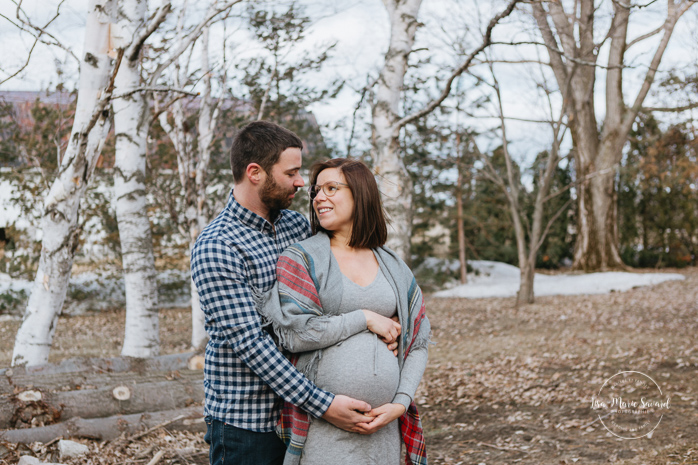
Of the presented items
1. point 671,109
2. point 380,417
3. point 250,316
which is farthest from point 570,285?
point 250,316

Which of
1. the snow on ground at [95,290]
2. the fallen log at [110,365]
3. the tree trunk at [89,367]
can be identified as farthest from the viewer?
the snow on ground at [95,290]

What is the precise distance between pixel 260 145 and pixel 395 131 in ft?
14.4

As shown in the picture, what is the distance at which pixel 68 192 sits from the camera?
14.5 feet

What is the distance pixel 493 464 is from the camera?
389cm

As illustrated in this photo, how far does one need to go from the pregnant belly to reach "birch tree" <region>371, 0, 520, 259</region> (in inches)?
162

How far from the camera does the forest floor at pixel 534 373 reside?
3.97m

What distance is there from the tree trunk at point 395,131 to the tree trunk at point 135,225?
8.14 ft

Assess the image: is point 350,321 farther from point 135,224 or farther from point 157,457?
point 135,224

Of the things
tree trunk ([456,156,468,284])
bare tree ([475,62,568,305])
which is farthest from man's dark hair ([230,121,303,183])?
tree trunk ([456,156,468,284])

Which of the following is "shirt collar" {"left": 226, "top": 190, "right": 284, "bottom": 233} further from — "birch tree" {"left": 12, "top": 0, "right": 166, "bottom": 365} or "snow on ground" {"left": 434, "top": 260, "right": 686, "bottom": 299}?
"snow on ground" {"left": 434, "top": 260, "right": 686, "bottom": 299}

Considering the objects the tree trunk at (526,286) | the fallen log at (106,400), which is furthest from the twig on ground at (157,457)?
the tree trunk at (526,286)

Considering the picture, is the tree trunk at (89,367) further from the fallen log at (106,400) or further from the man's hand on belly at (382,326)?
the man's hand on belly at (382,326)

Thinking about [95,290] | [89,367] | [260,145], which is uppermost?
[260,145]

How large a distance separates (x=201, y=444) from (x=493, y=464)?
6.53ft
